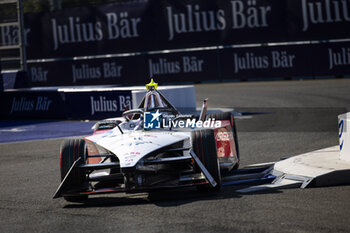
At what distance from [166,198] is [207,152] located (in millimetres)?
726

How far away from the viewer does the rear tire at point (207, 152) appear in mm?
7465

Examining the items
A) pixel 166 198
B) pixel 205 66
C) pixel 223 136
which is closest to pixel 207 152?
pixel 166 198

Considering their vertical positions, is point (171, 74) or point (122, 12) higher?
point (122, 12)

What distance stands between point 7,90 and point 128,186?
43.5ft

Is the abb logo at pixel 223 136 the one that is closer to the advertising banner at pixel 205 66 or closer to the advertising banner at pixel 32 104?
the advertising banner at pixel 32 104

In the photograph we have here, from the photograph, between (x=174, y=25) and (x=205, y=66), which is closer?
(x=205, y=66)

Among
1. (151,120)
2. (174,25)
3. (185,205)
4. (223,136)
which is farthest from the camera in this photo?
(174,25)

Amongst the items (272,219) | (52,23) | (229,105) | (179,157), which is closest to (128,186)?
(179,157)

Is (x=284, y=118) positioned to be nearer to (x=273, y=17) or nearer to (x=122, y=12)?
(x=273, y=17)

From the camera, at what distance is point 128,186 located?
7219mm

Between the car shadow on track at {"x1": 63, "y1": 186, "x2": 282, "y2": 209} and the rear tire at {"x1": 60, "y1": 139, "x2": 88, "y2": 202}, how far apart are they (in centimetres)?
23

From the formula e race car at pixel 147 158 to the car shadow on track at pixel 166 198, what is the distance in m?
0.14

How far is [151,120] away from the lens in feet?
27.6

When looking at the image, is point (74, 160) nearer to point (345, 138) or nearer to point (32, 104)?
point (345, 138)
